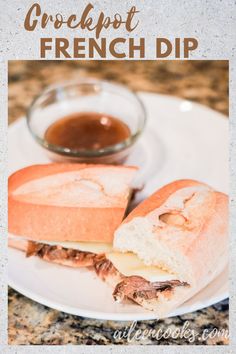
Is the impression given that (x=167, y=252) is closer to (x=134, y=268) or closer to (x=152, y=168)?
(x=134, y=268)

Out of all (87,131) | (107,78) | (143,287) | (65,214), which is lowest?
(143,287)

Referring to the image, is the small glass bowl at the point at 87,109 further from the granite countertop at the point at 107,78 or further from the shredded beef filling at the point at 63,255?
the shredded beef filling at the point at 63,255

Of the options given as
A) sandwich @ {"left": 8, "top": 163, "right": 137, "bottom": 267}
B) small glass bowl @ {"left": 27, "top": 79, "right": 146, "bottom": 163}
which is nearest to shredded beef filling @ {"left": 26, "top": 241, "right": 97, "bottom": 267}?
sandwich @ {"left": 8, "top": 163, "right": 137, "bottom": 267}

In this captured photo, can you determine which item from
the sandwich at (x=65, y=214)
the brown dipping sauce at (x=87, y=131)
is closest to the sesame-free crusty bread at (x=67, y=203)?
the sandwich at (x=65, y=214)

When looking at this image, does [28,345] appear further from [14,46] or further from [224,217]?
[14,46]

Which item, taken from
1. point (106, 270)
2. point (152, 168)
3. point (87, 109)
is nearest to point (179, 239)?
point (106, 270)

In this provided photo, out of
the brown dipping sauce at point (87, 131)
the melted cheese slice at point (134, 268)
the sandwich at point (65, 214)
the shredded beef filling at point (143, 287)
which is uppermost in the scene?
the brown dipping sauce at point (87, 131)
